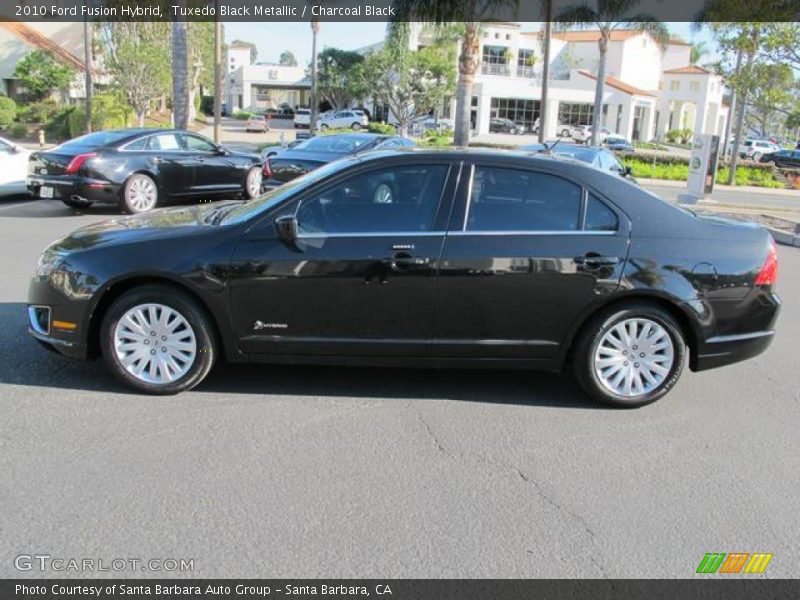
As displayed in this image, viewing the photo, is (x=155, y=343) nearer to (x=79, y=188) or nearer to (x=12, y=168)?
(x=79, y=188)

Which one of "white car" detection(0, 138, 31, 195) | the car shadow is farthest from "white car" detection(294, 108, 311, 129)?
the car shadow

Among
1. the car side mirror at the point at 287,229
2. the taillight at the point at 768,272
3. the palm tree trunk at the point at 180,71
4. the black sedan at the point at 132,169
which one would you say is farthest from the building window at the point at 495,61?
the car side mirror at the point at 287,229

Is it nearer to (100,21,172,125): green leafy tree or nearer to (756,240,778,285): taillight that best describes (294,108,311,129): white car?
(100,21,172,125): green leafy tree

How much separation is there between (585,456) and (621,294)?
1118 millimetres

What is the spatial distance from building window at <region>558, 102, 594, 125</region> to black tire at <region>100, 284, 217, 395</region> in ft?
216

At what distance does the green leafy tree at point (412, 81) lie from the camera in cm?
5178

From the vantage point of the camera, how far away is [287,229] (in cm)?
452

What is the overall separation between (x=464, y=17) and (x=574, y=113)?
151ft

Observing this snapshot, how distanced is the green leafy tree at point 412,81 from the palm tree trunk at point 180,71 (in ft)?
98.1

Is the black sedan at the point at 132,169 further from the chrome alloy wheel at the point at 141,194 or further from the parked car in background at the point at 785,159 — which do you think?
the parked car in background at the point at 785,159

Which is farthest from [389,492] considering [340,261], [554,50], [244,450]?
[554,50]

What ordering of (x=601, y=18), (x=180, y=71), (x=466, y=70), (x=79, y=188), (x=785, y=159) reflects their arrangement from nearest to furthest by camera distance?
(x=79, y=188) < (x=180, y=71) < (x=466, y=70) < (x=601, y=18) < (x=785, y=159)

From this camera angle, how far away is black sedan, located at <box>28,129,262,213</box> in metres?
11.7

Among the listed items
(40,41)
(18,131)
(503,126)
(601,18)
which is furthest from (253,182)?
(503,126)
